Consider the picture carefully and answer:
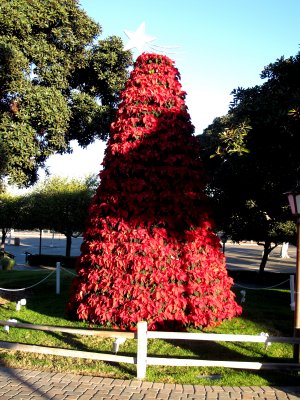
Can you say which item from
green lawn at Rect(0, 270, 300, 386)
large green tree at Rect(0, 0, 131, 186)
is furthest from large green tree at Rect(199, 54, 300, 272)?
large green tree at Rect(0, 0, 131, 186)

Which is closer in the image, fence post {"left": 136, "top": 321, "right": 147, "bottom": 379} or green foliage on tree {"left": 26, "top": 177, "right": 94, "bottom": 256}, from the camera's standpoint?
fence post {"left": 136, "top": 321, "right": 147, "bottom": 379}

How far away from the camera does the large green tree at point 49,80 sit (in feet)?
35.8

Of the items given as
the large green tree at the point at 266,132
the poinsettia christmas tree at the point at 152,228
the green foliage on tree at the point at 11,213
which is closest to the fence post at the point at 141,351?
the poinsettia christmas tree at the point at 152,228

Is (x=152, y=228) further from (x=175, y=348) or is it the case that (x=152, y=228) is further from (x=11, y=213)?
(x=11, y=213)

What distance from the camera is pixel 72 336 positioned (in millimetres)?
8344

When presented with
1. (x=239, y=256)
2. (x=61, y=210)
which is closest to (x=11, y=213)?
(x=61, y=210)

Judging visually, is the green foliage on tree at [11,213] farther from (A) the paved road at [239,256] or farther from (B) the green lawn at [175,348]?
(B) the green lawn at [175,348]

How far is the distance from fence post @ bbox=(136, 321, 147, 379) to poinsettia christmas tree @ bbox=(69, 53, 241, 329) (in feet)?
5.98

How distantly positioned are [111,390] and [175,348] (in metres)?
2.09

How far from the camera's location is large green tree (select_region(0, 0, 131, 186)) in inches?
429

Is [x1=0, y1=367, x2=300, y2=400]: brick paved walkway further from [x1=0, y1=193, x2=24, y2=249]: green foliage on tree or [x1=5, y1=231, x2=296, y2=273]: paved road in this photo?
[x1=0, y1=193, x2=24, y2=249]: green foliage on tree

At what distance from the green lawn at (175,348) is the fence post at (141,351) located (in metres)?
0.12

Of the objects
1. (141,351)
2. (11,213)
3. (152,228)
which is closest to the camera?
(141,351)

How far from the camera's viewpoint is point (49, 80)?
11.8 metres
